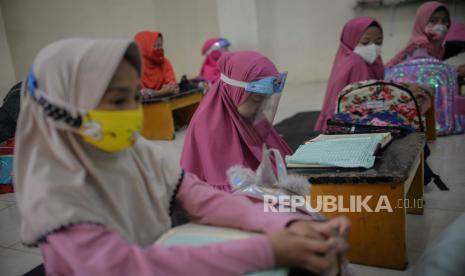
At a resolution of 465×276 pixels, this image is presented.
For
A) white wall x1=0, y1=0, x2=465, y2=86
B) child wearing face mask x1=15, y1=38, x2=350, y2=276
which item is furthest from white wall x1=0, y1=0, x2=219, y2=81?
child wearing face mask x1=15, y1=38, x2=350, y2=276

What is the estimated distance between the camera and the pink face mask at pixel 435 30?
390 centimetres

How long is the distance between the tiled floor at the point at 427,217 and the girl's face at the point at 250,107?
0.39 meters

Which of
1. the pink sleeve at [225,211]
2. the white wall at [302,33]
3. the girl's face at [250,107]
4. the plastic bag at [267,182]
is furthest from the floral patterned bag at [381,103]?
the white wall at [302,33]

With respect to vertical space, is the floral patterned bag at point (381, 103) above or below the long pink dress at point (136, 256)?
below

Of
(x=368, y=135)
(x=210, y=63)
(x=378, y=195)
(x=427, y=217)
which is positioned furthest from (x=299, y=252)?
(x=210, y=63)

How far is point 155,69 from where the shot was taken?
487 centimetres

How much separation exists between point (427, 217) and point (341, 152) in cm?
80

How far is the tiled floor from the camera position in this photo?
1.89 meters

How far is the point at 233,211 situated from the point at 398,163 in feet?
2.85

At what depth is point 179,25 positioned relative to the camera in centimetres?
775

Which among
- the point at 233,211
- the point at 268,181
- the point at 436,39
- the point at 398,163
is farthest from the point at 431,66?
the point at 233,211

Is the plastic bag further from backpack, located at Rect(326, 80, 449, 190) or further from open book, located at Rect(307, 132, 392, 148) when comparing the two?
backpack, located at Rect(326, 80, 449, 190)

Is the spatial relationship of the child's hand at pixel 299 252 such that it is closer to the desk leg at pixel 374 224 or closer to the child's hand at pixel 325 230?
the child's hand at pixel 325 230

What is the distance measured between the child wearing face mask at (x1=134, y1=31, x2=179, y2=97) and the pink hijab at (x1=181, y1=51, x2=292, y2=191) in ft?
8.90
